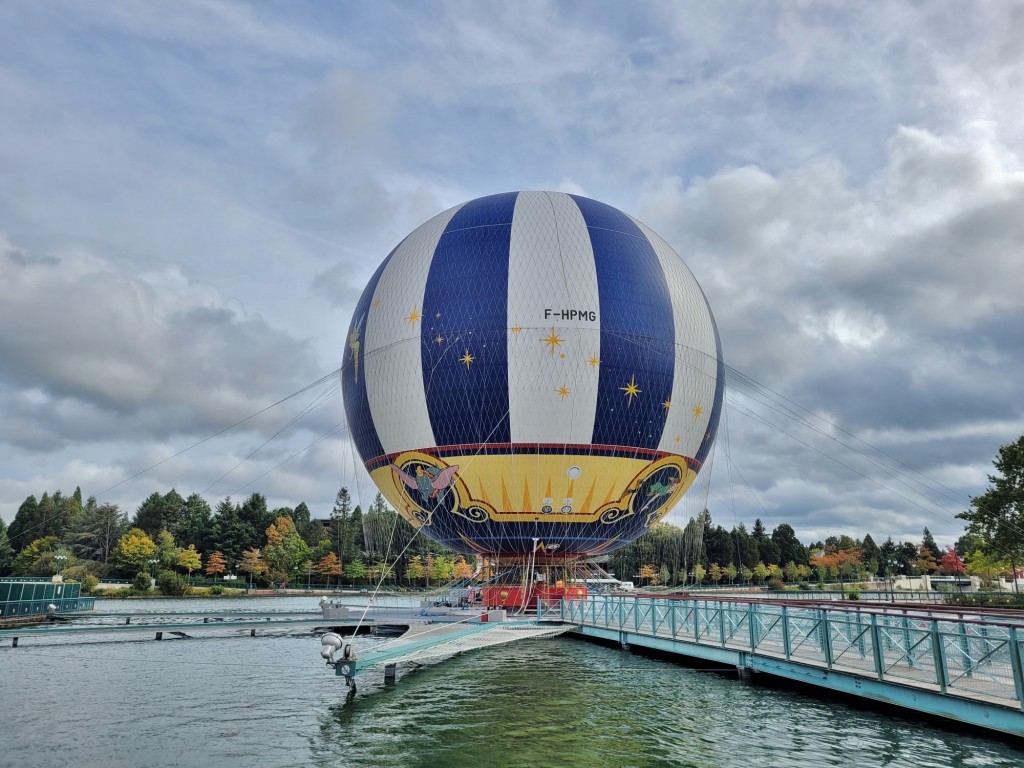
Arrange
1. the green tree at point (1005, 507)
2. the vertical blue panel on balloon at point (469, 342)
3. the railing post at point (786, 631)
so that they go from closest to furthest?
the railing post at point (786, 631), the vertical blue panel on balloon at point (469, 342), the green tree at point (1005, 507)

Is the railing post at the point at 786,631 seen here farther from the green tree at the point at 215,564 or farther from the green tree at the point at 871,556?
the green tree at the point at 871,556

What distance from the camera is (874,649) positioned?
41.8ft

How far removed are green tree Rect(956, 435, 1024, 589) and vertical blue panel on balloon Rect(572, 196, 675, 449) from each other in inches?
1051

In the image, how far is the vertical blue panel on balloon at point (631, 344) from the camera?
23.2 meters

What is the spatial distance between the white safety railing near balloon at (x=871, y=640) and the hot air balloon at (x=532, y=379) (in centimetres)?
472

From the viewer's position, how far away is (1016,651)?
1010 centimetres

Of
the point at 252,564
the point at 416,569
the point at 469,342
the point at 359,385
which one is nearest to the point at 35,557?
the point at 252,564

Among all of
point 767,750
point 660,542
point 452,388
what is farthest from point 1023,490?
point 660,542

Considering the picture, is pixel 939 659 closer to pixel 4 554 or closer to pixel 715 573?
pixel 715 573

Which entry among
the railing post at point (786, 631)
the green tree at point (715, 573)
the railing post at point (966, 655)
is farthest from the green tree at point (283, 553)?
the railing post at point (966, 655)

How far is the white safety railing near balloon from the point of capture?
10.8 m

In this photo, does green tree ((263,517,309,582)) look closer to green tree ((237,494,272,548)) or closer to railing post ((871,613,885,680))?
green tree ((237,494,272,548))

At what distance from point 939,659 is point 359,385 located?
1948 centimetres

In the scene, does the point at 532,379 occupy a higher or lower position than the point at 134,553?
higher
